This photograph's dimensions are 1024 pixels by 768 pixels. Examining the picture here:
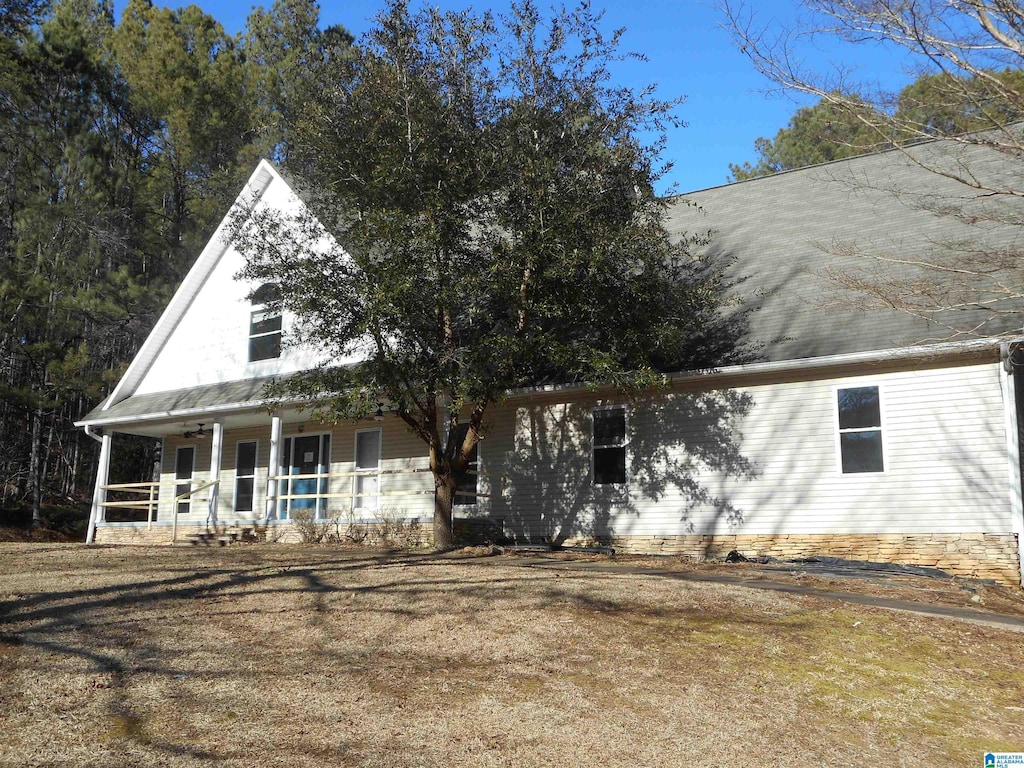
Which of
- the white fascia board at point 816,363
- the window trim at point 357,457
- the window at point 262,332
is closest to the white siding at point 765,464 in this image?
the white fascia board at point 816,363

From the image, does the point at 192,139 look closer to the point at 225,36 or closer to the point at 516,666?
the point at 225,36

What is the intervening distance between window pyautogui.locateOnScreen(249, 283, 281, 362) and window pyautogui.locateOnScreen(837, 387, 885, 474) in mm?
11109

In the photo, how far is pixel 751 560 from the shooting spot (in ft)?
44.2

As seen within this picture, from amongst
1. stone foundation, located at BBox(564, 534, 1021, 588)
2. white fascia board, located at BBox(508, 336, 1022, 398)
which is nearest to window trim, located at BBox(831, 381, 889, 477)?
white fascia board, located at BBox(508, 336, 1022, 398)

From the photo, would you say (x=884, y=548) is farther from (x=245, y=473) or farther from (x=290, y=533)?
(x=245, y=473)

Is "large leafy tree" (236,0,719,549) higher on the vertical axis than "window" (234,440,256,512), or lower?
higher

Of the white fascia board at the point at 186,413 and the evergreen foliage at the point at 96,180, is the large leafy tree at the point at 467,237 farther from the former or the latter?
the evergreen foliage at the point at 96,180

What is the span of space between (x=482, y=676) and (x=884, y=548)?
775cm

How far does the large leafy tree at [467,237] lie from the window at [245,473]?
7.24 metres

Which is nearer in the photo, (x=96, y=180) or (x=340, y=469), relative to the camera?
(x=340, y=469)

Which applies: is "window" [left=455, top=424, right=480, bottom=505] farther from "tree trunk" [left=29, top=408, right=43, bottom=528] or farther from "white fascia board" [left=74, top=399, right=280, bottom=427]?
"tree trunk" [left=29, top=408, right=43, bottom=528]

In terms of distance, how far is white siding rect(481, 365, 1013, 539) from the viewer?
12.3 m

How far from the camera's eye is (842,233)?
1602 centimetres

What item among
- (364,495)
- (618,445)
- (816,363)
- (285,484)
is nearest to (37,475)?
(285,484)
